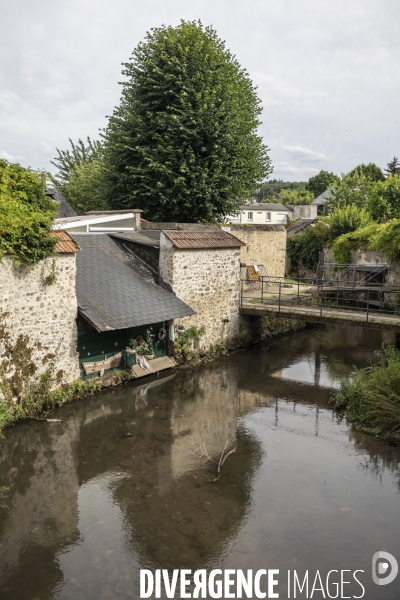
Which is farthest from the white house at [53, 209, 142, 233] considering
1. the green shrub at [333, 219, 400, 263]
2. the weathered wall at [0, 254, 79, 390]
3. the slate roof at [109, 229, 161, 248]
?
the green shrub at [333, 219, 400, 263]

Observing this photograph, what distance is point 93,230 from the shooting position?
16953 millimetres

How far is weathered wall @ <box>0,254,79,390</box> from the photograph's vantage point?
10188 millimetres

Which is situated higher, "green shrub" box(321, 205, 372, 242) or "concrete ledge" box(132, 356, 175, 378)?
"green shrub" box(321, 205, 372, 242)

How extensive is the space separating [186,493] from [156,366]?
6.41 m

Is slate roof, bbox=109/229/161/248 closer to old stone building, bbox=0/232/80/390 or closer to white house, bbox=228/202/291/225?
old stone building, bbox=0/232/80/390

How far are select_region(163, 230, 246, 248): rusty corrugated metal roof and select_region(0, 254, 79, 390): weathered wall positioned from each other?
13.5 ft

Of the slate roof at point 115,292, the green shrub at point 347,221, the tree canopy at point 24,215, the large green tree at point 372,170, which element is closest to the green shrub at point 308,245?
the green shrub at point 347,221

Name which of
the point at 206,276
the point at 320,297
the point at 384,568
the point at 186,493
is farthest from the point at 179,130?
the point at 384,568

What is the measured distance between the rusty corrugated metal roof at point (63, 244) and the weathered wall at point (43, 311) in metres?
0.14

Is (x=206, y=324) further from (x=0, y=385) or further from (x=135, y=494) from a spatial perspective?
(x=135, y=494)

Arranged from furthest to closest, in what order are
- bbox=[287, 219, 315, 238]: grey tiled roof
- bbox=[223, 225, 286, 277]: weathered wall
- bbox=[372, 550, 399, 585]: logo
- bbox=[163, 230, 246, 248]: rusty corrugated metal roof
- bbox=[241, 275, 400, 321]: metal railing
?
1. bbox=[287, 219, 315, 238]: grey tiled roof
2. bbox=[223, 225, 286, 277]: weathered wall
3. bbox=[241, 275, 400, 321]: metal railing
4. bbox=[163, 230, 246, 248]: rusty corrugated metal roof
5. bbox=[372, 550, 399, 585]: logo

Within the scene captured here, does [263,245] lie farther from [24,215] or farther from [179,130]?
[24,215]

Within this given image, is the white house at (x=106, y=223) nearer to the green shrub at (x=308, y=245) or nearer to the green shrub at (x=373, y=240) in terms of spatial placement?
the green shrub at (x=373, y=240)

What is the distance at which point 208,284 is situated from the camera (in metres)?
15.9
